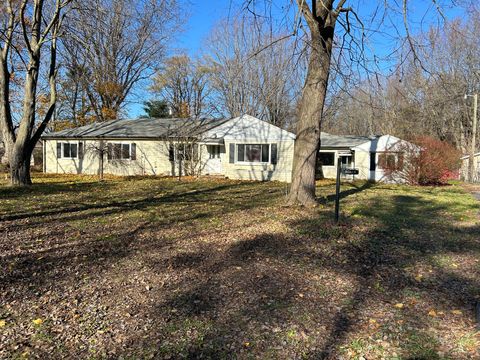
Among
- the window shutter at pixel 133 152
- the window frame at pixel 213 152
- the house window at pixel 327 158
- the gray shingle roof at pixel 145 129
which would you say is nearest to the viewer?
the gray shingle roof at pixel 145 129

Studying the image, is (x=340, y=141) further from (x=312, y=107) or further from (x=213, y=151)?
(x=312, y=107)

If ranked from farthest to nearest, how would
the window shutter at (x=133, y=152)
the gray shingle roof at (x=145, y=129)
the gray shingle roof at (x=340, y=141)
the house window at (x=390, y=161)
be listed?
the gray shingle roof at (x=340, y=141), the window shutter at (x=133, y=152), the house window at (x=390, y=161), the gray shingle roof at (x=145, y=129)

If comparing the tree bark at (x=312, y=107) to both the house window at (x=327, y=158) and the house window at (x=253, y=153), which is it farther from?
the house window at (x=327, y=158)

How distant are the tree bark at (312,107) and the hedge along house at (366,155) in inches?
558

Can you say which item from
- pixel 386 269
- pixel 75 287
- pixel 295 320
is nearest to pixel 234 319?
pixel 295 320

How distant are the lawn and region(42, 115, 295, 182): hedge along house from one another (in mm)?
13030

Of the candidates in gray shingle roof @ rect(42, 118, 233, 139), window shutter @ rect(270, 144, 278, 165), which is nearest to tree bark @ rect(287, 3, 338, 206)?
window shutter @ rect(270, 144, 278, 165)

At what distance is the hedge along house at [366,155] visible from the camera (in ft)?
74.8

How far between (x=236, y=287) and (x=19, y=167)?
570 inches

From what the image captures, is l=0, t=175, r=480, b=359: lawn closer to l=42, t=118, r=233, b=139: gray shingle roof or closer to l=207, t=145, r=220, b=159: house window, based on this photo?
l=42, t=118, r=233, b=139: gray shingle roof

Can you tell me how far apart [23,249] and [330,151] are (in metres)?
21.4

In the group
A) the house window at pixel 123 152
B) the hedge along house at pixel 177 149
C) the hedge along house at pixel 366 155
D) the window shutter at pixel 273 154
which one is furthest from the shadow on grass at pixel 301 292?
the house window at pixel 123 152

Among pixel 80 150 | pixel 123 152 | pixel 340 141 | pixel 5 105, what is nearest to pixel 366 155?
pixel 340 141

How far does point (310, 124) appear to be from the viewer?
993cm
